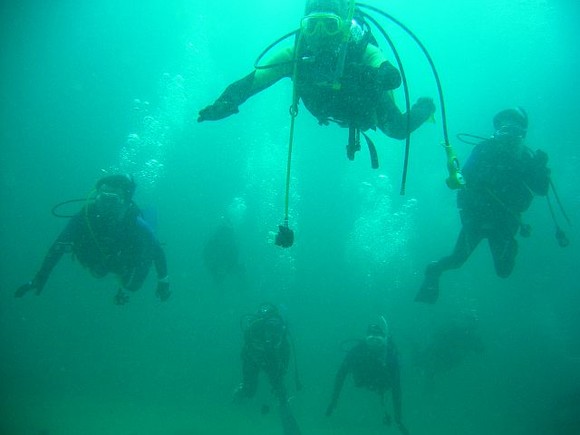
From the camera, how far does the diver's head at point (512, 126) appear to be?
18.5 feet

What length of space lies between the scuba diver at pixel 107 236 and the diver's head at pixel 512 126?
229 inches

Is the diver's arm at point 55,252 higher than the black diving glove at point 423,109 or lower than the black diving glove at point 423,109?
lower

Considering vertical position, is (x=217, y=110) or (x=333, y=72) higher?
(x=333, y=72)

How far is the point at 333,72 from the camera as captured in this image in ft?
10.5

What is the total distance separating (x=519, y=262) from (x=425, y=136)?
73.5 ft

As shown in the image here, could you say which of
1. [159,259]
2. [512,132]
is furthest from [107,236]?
[512,132]

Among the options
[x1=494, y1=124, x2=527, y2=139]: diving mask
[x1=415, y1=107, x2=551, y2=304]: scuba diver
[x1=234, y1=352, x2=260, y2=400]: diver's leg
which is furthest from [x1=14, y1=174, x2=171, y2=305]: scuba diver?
[x1=494, y1=124, x2=527, y2=139]: diving mask

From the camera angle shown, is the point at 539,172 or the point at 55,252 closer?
the point at 539,172

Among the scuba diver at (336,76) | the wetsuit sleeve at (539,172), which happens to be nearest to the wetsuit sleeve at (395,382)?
the wetsuit sleeve at (539,172)

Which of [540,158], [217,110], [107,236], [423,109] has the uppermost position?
[540,158]

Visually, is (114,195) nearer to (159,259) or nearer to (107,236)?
(107,236)

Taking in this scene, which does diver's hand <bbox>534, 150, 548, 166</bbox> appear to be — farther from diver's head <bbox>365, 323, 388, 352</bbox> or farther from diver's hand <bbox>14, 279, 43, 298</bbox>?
diver's hand <bbox>14, 279, 43, 298</bbox>

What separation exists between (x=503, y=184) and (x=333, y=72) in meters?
3.98

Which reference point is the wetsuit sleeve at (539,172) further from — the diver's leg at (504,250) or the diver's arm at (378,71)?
the diver's arm at (378,71)
